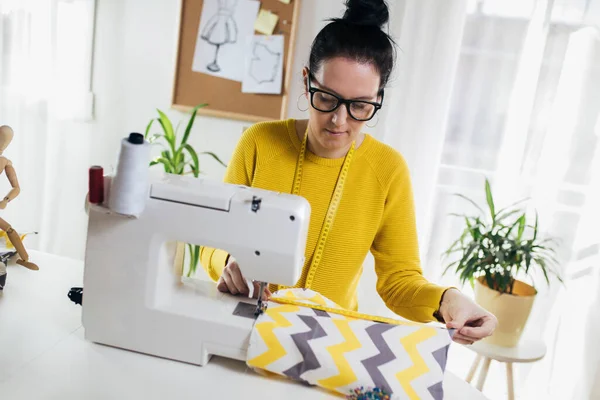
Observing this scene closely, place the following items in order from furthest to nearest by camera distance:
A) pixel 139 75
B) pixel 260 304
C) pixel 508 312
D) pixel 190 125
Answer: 1. pixel 139 75
2. pixel 190 125
3. pixel 508 312
4. pixel 260 304

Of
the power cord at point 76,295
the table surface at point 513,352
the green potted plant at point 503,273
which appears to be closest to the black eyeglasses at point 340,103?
the power cord at point 76,295

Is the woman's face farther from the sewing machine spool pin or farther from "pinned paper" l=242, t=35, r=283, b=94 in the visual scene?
"pinned paper" l=242, t=35, r=283, b=94

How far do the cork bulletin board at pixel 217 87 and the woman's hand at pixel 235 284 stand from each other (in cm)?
154

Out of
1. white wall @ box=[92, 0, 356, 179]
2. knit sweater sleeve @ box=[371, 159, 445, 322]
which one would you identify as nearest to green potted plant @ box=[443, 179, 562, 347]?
knit sweater sleeve @ box=[371, 159, 445, 322]

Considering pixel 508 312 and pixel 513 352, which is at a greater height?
pixel 508 312

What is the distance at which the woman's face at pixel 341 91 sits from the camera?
119 cm

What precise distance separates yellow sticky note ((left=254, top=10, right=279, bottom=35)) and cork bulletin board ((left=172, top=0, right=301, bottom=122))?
0.02 metres

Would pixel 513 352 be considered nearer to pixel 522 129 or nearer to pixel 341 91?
pixel 522 129

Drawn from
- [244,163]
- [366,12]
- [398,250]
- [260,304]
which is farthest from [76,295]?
[366,12]

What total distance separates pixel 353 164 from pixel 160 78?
5.26ft

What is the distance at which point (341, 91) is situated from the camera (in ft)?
3.90

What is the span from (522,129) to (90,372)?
6.53 feet

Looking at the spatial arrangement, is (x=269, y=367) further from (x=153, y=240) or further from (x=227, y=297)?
(x=153, y=240)

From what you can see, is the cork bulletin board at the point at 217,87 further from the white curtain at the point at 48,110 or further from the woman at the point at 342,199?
the woman at the point at 342,199
